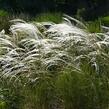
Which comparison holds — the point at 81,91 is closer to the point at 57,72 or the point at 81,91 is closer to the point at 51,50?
the point at 57,72

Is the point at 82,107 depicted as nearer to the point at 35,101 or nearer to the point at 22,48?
the point at 35,101

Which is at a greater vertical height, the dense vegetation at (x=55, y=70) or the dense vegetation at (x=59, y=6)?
the dense vegetation at (x=55, y=70)

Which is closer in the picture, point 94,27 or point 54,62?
point 54,62

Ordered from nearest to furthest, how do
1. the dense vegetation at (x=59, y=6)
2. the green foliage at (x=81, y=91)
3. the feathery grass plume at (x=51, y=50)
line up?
the green foliage at (x=81, y=91) < the feathery grass plume at (x=51, y=50) < the dense vegetation at (x=59, y=6)

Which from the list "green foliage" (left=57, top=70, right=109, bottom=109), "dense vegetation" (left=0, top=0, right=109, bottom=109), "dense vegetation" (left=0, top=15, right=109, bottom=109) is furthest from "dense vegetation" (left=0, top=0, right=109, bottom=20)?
"green foliage" (left=57, top=70, right=109, bottom=109)

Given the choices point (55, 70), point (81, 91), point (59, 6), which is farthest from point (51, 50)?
point (59, 6)

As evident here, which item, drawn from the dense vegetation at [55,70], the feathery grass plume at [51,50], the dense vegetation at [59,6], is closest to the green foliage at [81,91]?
the dense vegetation at [55,70]

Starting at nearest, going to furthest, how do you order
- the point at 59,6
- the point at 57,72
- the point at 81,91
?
the point at 81,91, the point at 57,72, the point at 59,6

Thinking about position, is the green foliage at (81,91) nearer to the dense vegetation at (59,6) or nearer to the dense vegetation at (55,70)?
the dense vegetation at (55,70)

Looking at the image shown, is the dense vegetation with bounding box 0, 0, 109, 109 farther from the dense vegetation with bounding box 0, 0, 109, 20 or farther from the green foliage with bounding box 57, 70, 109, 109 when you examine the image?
the dense vegetation with bounding box 0, 0, 109, 20

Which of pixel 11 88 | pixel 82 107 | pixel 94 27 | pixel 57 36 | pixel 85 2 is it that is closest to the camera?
pixel 82 107

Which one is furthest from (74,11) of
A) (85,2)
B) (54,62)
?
(54,62)

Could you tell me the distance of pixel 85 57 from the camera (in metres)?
5.96

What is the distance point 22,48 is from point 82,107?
60.0 inches
